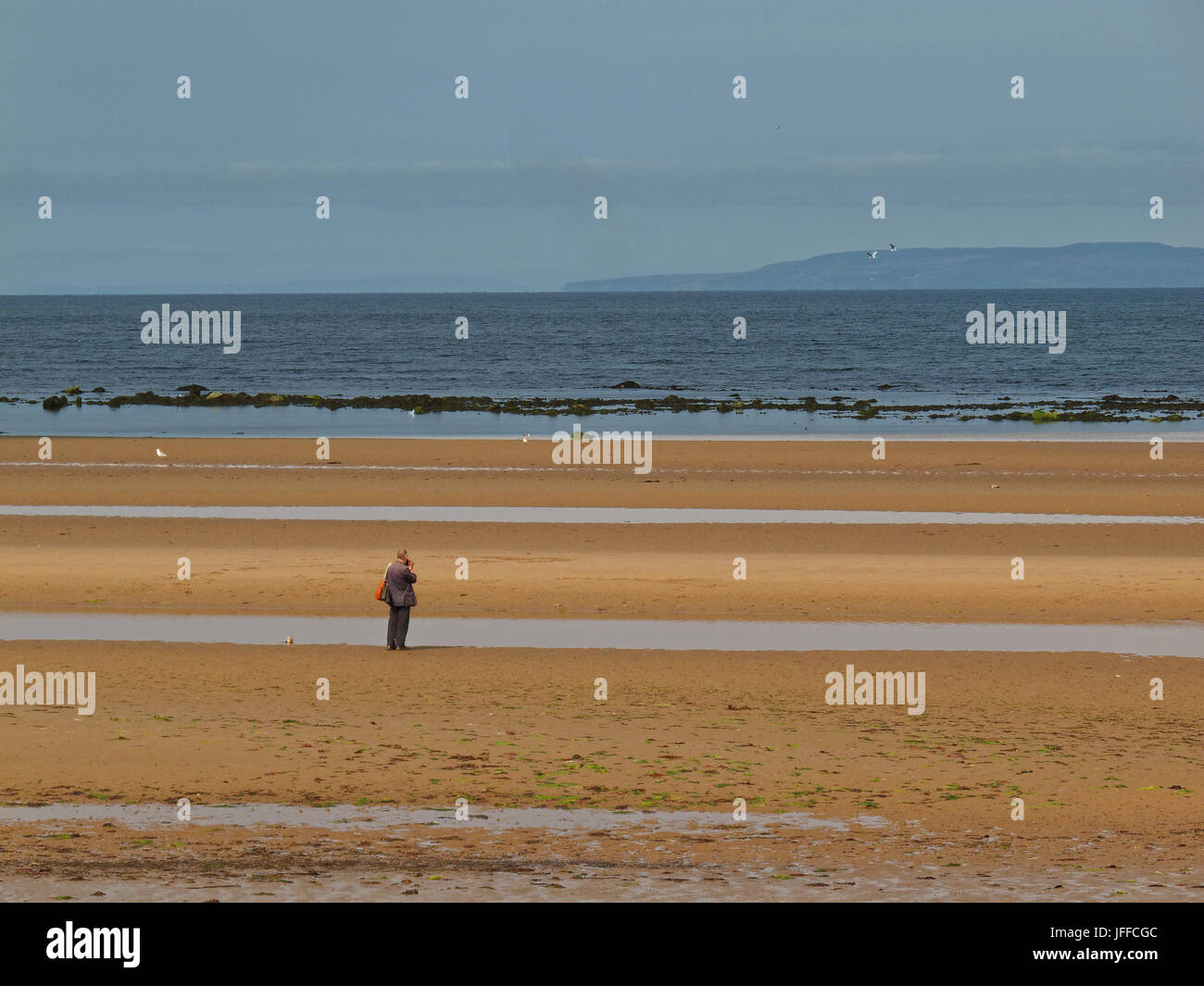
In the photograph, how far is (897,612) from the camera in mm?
22938

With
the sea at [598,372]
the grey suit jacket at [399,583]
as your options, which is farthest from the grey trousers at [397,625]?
the sea at [598,372]

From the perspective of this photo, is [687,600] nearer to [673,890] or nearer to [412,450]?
[673,890]

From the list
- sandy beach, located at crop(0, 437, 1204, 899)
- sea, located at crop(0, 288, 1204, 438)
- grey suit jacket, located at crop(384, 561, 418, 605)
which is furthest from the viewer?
sea, located at crop(0, 288, 1204, 438)

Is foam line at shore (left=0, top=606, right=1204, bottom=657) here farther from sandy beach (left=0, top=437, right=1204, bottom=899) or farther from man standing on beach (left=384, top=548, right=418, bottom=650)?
man standing on beach (left=384, top=548, right=418, bottom=650)

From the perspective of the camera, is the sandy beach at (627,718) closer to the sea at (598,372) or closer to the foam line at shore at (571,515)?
the foam line at shore at (571,515)

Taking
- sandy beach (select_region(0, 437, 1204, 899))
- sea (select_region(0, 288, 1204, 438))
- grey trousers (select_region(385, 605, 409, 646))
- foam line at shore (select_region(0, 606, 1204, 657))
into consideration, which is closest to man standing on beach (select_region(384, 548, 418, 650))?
grey trousers (select_region(385, 605, 409, 646))

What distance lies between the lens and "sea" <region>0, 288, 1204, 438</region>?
57219 mm

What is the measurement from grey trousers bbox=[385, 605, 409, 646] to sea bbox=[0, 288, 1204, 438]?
32717 mm

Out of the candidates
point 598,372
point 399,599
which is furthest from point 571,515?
point 598,372

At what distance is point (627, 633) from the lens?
70.8ft

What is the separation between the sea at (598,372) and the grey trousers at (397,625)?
32.7m

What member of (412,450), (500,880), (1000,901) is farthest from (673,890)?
(412,450)

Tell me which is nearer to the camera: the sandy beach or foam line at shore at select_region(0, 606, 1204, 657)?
the sandy beach

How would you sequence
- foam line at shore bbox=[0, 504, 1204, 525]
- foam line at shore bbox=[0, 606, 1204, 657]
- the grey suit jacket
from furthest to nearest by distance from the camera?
foam line at shore bbox=[0, 504, 1204, 525] → foam line at shore bbox=[0, 606, 1204, 657] → the grey suit jacket
